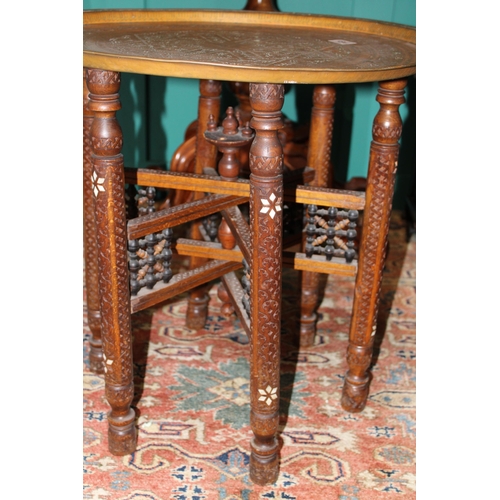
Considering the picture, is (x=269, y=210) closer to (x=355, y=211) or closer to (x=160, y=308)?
(x=355, y=211)

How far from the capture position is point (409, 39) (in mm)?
1914

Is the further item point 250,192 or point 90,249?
point 90,249

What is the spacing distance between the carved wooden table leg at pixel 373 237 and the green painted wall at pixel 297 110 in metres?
1.59

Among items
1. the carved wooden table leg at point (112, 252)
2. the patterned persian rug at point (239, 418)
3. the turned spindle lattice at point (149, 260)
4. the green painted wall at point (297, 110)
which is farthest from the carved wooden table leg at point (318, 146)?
the green painted wall at point (297, 110)

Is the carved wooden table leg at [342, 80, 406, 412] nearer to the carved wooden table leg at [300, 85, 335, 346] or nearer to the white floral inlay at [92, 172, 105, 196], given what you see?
the carved wooden table leg at [300, 85, 335, 346]

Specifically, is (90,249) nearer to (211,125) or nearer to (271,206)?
(211,125)

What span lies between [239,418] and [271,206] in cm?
75

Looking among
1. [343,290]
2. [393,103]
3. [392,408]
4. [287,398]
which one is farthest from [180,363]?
[393,103]

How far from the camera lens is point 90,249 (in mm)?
2072

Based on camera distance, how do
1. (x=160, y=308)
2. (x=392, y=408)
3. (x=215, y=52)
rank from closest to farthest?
(x=215, y=52), (x=392, y=408), (x=160, y=308)

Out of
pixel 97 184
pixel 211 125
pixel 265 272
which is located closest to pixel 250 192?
pixel 265 272

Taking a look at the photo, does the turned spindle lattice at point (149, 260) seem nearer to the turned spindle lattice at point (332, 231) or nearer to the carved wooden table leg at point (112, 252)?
the carved wooden table leg at point (112, 252)

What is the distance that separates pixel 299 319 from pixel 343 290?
19.6 inches

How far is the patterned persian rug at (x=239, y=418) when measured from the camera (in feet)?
5.74
